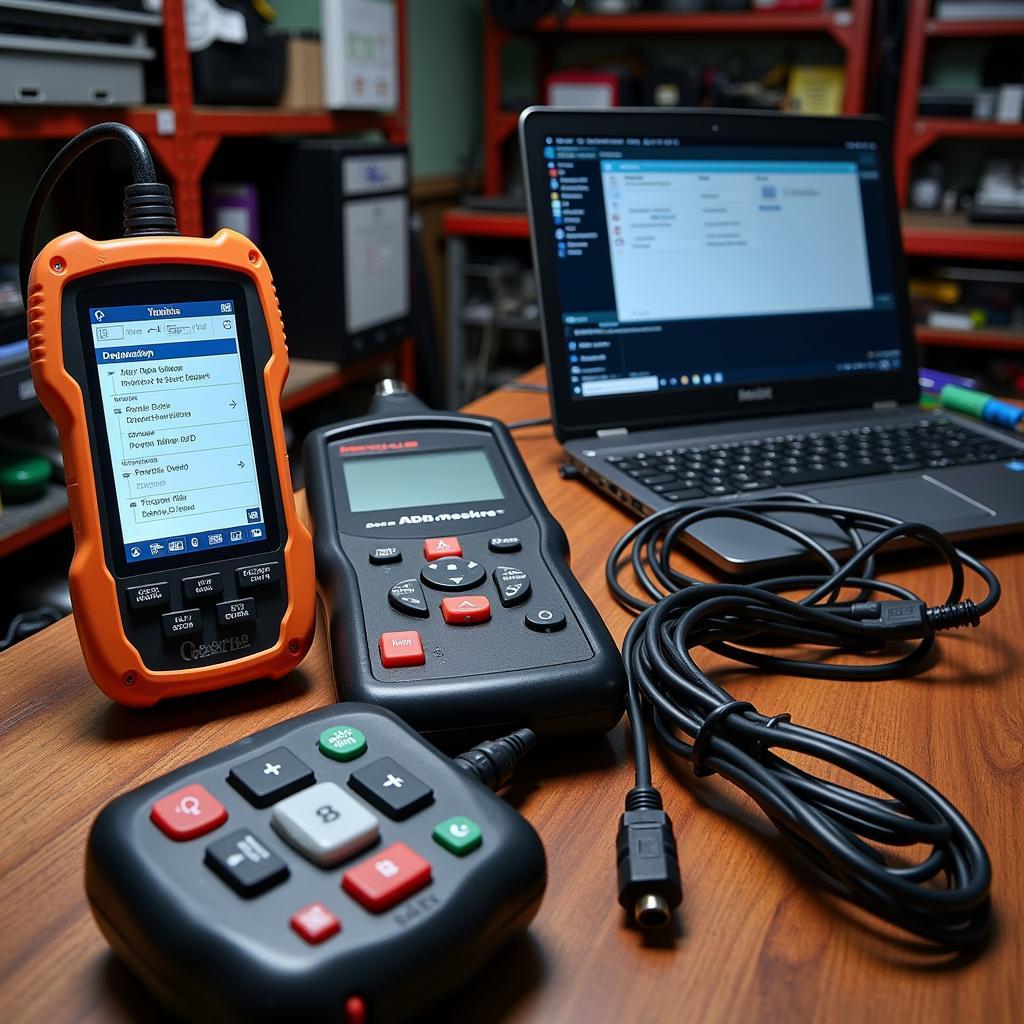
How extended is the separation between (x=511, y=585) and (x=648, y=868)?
0.16 m

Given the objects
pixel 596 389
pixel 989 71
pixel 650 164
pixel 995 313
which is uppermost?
pixel 989 71

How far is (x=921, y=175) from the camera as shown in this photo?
110 inches

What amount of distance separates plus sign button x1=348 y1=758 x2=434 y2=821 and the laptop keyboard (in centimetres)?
37

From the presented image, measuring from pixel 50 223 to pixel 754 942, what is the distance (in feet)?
6.68

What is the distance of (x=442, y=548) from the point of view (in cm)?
50

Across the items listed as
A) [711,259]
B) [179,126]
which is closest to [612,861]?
[711,259]

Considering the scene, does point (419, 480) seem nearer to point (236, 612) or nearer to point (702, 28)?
point (236, 612)

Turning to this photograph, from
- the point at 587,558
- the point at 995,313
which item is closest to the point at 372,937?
the point at 587,558

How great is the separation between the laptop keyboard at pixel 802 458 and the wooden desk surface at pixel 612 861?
19 centimetres

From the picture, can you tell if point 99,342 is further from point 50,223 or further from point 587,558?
point 50,223

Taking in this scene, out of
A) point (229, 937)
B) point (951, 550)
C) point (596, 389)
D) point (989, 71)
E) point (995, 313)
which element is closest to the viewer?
point (229, 937)

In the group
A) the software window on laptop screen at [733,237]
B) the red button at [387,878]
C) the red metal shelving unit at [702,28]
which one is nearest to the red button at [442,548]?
the red button at [387,878]

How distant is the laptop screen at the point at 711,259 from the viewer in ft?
2.50

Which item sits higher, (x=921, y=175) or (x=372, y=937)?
(x=921, y=175)
